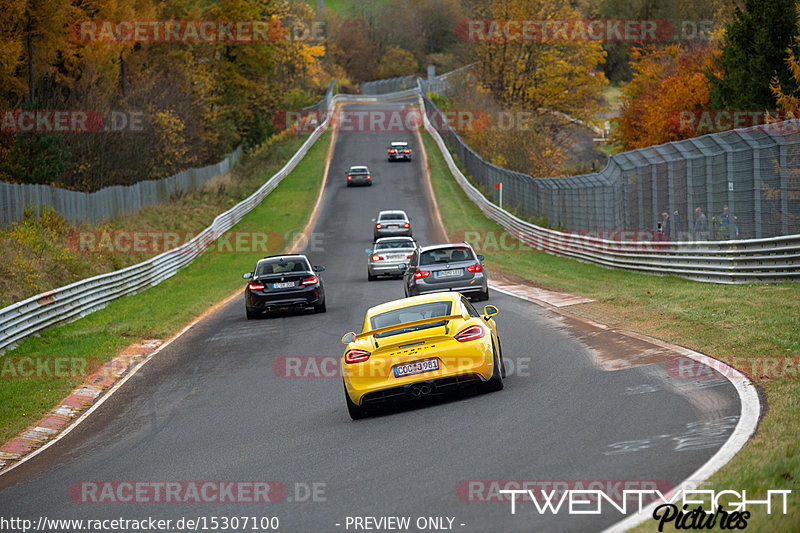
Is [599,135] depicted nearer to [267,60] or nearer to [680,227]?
[267,60]

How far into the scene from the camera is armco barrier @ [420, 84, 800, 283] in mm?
18656

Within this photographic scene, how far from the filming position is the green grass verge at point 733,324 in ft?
22.0

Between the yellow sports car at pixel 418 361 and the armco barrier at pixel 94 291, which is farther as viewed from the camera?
the armco barrier at pixel 94 291

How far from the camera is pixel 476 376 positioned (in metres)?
11.2

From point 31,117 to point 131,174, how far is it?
14.7 m

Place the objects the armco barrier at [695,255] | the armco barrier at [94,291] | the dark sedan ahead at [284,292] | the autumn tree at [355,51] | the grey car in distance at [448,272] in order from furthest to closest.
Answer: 1. the autumn tree at [355,51]
2. the dark sedan ahead at [284,292]
3. the grey car in distance at [448,272]
4. the armco barrier at [94,291]
5. the armco barrier at [695,255]

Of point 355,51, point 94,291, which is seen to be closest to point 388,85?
point 355,51

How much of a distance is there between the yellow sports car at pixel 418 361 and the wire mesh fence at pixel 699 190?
948 centimetres

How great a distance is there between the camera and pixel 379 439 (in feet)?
32.5

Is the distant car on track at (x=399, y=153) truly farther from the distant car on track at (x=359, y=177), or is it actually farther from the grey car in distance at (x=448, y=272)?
the grey car in distance at (x=448, y=272)

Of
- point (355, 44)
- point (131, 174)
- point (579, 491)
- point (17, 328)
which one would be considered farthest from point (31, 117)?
point (355, 44)

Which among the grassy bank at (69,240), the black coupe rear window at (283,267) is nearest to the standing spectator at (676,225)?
the black coupe rear window at (283,267)

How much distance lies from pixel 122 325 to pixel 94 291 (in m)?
3.81

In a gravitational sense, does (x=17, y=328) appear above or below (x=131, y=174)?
below
